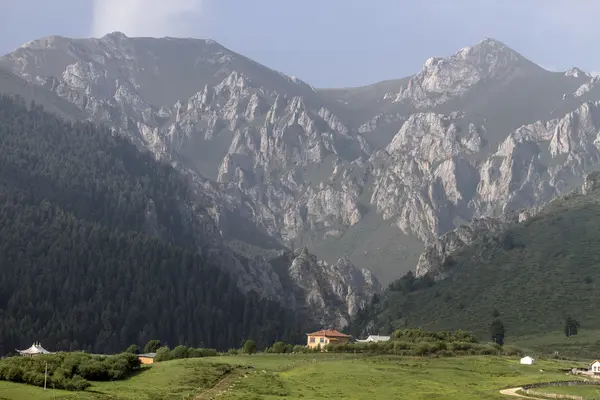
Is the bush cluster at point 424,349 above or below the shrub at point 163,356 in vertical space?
above

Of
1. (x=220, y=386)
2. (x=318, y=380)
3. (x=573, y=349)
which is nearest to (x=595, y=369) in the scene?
(x=318, y=380)

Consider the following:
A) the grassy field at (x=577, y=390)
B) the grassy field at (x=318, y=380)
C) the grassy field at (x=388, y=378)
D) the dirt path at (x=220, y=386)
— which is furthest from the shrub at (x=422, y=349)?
the dirt path at (x=220, y=386)

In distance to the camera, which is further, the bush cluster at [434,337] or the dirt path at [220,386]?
the bush cluster at [434,337]

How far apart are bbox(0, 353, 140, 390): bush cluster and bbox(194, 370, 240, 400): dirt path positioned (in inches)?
481

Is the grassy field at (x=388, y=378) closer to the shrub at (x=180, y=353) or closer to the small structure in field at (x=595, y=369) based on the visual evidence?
the small structure in field at (x=595, y=369)

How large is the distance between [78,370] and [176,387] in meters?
11.9

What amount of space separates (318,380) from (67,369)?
33.2 meters

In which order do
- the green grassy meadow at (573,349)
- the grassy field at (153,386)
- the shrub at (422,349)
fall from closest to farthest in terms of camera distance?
the grassy field at (153,386) < the shrub at (422,349) < the green grassy meadow at (573,349)

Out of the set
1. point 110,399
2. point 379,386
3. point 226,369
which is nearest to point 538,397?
point 379,386

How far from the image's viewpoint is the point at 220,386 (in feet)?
335

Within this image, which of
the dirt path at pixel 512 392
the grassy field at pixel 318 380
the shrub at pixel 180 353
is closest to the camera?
the grassy field at pixel 318 380

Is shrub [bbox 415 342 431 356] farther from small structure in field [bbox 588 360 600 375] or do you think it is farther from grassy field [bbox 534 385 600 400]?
grassy field [bbox 534 385 600 400]

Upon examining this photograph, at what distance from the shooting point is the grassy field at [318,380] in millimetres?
93500

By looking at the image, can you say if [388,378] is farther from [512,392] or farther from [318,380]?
[512,392]
